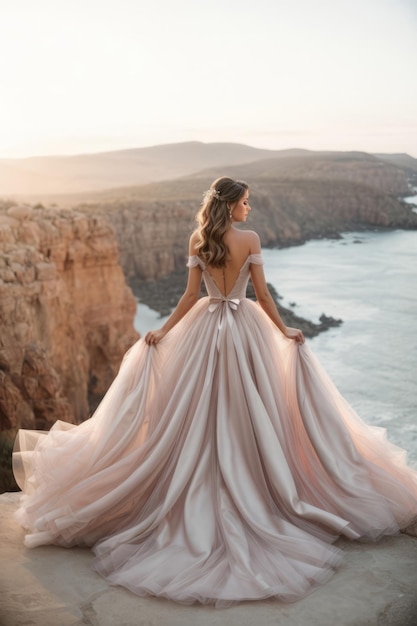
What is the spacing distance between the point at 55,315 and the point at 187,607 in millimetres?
14656

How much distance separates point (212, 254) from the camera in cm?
356

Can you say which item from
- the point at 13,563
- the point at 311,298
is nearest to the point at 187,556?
the point at 13,563

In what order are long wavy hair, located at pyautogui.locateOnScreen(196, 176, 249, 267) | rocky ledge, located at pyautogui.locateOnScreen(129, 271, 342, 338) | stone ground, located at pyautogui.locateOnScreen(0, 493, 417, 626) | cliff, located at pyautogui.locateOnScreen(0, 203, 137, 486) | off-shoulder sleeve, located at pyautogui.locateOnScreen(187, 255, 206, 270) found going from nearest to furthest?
stone ground, located at pyautogui.locateOnScreen(0, 493, 417, 626) → long wavy hair, located at pyautogui.locateOnScreen(196, 176, 249, 267) → off-shoulder sleeve, located at pyautogui.locateOnScreen(187, 255, 206, 270) → cliff, located at pyautogui.locateOnScreen(0, 203, 137, 486) → rocky ledge, located at pyautogui.locateOnScreen(129, 271, 342, 338)

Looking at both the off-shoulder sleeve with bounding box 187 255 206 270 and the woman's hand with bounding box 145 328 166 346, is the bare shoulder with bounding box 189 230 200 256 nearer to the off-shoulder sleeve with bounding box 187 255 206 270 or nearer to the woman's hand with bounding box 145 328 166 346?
the off-shoulder sleeve with bounding box 187 255 206 270

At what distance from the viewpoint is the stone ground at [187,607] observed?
2.66m

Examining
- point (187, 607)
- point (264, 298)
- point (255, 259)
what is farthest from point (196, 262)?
point (187, 607)

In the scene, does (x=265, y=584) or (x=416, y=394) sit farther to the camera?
(x=416, y=394)

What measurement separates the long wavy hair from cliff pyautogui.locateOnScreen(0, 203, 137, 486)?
25.7ft

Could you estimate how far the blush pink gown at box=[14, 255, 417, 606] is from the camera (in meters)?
3.09

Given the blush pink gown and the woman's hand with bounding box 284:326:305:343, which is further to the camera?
the woman's hand with bounding box 284:326:305:343

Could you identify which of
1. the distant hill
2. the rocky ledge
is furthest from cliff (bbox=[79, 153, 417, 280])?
the distant hill

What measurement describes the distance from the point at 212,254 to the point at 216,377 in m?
0.65

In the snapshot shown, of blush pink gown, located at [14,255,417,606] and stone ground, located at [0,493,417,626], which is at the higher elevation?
blush pink gown, located at [14,255,417,606]

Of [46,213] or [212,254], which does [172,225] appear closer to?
[46,213]
